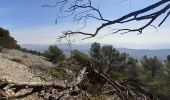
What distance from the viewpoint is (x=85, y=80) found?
516 cm

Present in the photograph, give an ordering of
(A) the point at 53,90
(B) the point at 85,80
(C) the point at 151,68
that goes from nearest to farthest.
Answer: (A) the point at 53,90 → (B) the point at 85,80 → (C) the point at 151,68

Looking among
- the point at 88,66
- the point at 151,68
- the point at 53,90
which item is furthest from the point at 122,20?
the point at 151,68

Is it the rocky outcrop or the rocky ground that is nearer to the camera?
the rocky outcrop

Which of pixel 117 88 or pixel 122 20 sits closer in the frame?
pixel 122 20

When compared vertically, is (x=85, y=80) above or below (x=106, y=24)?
below

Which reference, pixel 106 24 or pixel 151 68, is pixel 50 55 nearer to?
pixel 151 68

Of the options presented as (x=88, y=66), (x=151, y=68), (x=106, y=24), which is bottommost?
(x=151, y=68)

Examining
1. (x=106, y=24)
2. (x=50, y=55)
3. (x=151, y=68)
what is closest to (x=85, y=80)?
(x=106, y=24)

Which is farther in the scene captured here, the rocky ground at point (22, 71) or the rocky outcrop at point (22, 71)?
the rocky ground at point (22, 71)

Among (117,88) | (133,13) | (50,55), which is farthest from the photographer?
(50,55)

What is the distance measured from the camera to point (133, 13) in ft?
9.35

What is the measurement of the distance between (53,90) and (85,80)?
83cm

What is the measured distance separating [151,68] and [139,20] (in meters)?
49.9

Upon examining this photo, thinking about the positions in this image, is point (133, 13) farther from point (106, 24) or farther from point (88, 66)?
point (88, 66)
